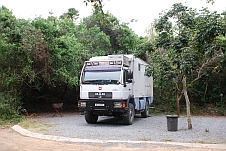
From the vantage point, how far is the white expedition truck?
11.5 m

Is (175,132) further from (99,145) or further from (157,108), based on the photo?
(157,108)

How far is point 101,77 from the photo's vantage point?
1184cm

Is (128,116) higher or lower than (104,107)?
lower

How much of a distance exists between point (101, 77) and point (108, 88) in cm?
62

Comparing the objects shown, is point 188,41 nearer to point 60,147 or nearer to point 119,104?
point 119,104

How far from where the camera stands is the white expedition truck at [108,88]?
1154 cm

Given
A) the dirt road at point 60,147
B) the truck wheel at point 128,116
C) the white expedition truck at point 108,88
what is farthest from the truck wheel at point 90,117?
the dirt road at point 60,147

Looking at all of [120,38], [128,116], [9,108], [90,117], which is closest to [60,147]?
[128,116]

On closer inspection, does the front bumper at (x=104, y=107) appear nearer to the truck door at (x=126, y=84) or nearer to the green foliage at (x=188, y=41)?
the truck door at (x=126, y=84)

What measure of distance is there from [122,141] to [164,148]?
1407 millimetres

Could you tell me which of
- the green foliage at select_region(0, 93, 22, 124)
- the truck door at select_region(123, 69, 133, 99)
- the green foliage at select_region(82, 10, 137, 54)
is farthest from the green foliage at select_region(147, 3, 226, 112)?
the green foliage at select_region(0, 93, 22, 124)

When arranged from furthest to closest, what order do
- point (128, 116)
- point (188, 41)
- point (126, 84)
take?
1. point (128, 116)
2. point (126, 84)
3. point (188, 41)

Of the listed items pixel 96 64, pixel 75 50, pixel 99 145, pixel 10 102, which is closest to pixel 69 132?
pixel 99 145

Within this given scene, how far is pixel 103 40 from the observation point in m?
19.4
